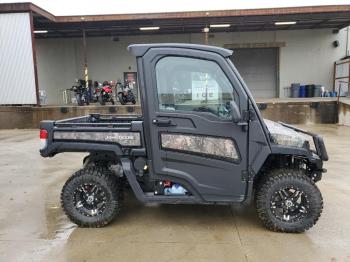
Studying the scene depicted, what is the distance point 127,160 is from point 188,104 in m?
0.89

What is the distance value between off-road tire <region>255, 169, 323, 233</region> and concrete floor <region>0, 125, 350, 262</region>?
0.09m

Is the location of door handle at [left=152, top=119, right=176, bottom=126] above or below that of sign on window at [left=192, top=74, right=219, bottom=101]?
below

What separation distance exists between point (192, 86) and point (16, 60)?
11.8 meters

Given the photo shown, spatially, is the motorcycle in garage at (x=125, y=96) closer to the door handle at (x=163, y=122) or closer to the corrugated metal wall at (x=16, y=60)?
the corrugated metal wall at (x=16, y=60)

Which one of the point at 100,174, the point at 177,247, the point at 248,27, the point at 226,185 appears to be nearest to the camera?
the point at 177,247

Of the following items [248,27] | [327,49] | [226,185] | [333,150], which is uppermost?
[248,27]

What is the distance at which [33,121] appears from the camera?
43.5 feet

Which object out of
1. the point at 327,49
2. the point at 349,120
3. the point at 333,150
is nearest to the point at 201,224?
the point at 333,150

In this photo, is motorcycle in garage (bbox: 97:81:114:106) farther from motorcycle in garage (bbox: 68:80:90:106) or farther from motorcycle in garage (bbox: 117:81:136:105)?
motorcycle in garage (bbox: 68:80:90:106)

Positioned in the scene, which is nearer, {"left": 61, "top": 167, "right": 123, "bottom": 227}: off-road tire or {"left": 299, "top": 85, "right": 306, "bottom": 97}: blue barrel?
{"left": 61, "top": 167, "right": 123, "bottom": 227}: off-road tire

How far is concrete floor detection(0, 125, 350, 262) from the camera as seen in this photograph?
316 cm

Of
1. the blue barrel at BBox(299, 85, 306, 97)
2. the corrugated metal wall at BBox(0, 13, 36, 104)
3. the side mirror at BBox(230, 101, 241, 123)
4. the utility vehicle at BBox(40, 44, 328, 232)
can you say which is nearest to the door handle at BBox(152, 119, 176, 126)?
the utility vehicle at BBox(40, 44, 328, 232)

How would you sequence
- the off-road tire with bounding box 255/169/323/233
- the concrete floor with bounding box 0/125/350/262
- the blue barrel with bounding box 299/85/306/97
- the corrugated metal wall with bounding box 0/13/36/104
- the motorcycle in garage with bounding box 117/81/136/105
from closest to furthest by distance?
the concrete floor with bounding box 0/125/350/262, the off-road tire with bounding box 255/169/323/233, the corrugated metal wall with bounding box 0/13/36/104, the motorcycle in garage with bounding box 117/81/136/105, the blue barrel with bounding box 299/85/306/97

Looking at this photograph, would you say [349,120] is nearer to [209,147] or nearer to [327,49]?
[327,49]
